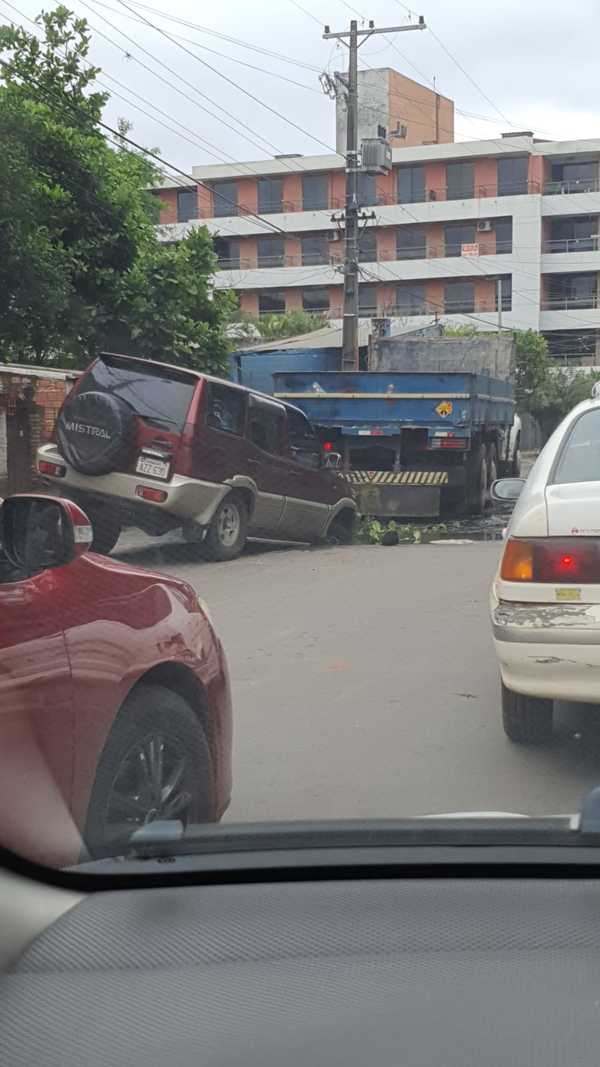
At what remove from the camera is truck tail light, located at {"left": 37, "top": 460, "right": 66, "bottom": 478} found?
11070 mm

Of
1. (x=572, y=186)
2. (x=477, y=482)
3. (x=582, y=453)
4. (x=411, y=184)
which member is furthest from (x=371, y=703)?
(x=572, y=186)

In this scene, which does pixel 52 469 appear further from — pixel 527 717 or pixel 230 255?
pixel 230 255

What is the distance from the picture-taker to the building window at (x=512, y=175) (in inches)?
2048

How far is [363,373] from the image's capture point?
17531mm

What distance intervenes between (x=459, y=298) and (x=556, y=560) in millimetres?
50072

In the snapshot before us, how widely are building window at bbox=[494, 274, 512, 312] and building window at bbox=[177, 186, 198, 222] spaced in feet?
91.8

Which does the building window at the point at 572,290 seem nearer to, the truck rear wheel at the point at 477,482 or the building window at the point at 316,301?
the building window at the point at 316,301

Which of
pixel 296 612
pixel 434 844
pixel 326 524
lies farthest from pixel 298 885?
pixel 326 524

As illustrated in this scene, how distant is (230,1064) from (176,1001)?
213 mm

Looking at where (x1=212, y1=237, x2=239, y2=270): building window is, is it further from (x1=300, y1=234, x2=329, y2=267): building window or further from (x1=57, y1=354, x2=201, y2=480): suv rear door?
(x1=57, y1=354, x2=201, y2=480): suv rear door

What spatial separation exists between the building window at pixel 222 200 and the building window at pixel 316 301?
15811 mm

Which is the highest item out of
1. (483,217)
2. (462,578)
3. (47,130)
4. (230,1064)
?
(483,217)

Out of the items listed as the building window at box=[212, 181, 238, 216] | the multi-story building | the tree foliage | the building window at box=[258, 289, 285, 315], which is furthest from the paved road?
the multi-story building

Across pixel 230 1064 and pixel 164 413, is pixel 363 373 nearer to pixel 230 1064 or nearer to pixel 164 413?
pixel 164 413
